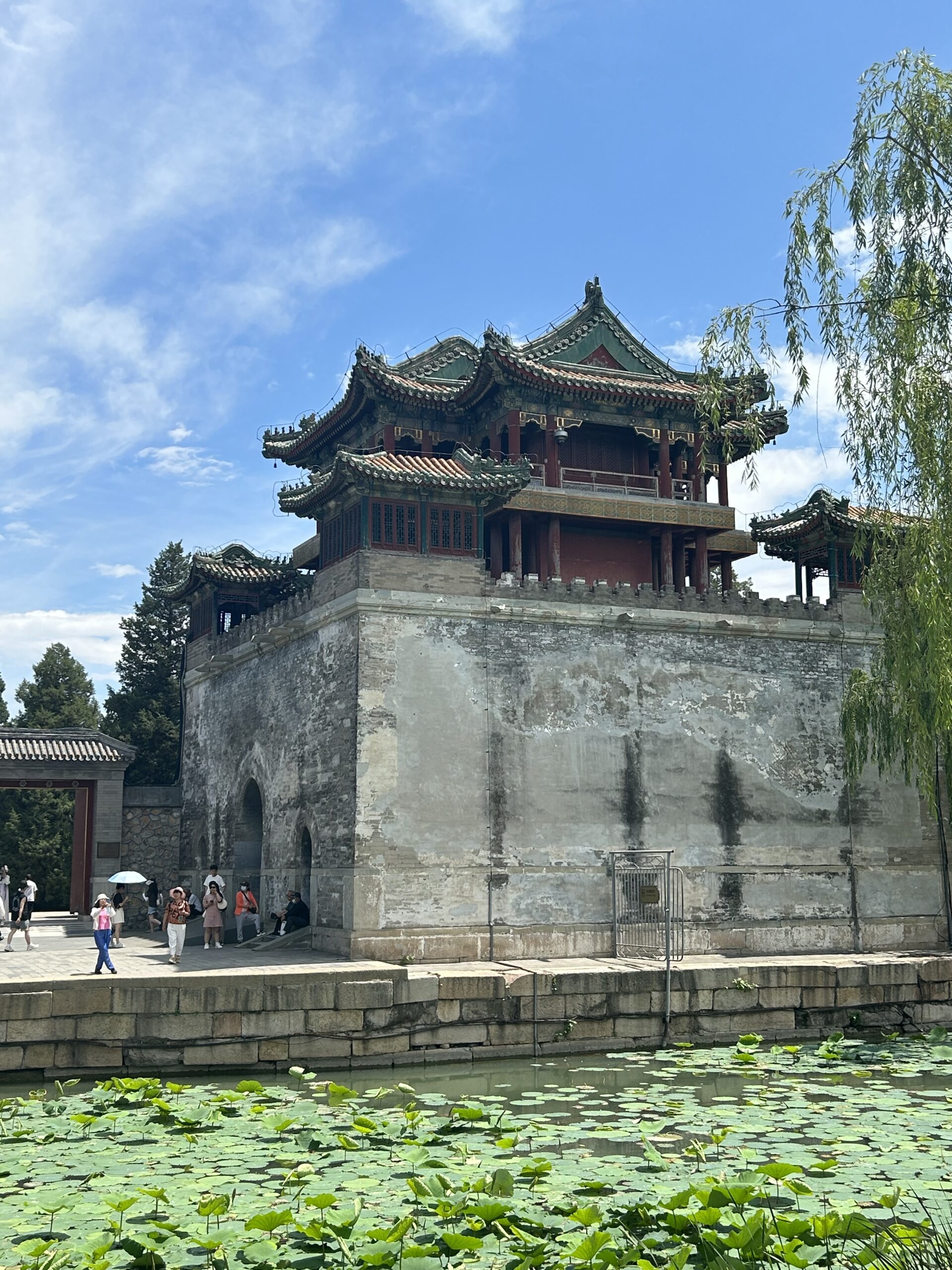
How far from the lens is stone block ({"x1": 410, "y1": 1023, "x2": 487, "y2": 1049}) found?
12.7 m

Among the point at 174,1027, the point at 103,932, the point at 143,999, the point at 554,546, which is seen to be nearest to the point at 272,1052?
the point at 174,1027

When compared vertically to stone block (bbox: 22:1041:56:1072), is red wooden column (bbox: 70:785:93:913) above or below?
above

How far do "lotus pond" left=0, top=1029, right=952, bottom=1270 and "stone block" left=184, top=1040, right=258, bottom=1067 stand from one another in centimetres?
52

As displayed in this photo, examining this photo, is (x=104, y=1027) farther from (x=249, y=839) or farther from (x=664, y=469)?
(x=664, y=469)

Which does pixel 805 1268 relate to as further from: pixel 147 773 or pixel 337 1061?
pixel 147 773

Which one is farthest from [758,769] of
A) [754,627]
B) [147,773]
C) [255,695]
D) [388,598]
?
[147,773]

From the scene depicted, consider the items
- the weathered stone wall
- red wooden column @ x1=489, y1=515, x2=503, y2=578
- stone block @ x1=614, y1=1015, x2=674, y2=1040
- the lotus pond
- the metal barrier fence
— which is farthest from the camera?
red wooden column @ x1=489, y1=515, x2=503, y2=578

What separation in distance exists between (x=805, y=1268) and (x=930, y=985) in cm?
995

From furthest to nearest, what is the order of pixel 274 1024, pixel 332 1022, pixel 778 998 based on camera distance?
pixel 778 998, pixel 332 1022, pixel 274 1024

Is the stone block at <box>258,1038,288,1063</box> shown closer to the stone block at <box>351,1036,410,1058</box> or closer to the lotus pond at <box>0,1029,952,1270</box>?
the lotus pond at <box>0,1029,952,1270</box>

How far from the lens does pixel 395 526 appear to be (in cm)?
1753

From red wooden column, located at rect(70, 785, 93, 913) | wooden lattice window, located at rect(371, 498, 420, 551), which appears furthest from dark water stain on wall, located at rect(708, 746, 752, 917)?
red wooden column, located at rect(70, 785, 93, 913)

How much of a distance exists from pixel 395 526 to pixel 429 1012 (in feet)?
23.2

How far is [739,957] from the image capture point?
17.5 meters
